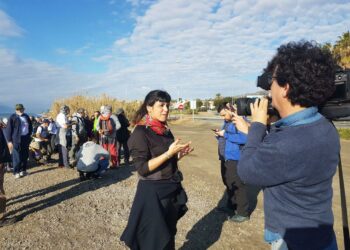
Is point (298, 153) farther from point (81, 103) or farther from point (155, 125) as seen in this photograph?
point (81, 103)

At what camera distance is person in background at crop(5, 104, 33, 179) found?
7.77 m

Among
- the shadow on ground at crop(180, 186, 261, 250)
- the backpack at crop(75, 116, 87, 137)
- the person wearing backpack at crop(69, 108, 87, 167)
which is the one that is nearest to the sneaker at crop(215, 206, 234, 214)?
the shadow on ground at crop(180, 186, 261, 250)

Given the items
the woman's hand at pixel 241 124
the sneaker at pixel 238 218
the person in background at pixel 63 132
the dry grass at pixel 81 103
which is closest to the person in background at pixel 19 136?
the person in background at pixel 63 132

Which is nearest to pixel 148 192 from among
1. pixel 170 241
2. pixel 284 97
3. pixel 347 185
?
pixel 170 241

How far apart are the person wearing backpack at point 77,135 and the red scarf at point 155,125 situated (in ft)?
23.4

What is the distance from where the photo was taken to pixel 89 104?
22.0m

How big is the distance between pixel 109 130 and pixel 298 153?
8236 mm

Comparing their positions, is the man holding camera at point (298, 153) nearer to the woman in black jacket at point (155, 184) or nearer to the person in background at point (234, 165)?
the woman in black jacket at point (155, 184)

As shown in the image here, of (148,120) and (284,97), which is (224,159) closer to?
(148,120)

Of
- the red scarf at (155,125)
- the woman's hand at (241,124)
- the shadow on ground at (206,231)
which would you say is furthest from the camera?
the shadow on ground at (206,231)

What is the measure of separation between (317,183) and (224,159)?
3742mm

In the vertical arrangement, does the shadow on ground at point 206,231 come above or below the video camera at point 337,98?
below

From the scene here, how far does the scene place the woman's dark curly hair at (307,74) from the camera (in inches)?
63.4

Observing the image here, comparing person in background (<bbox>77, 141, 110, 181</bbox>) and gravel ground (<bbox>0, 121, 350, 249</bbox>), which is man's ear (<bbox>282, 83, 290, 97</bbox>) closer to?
gravel ground (<bbox>0, 121, 350, 249</bbox>)
